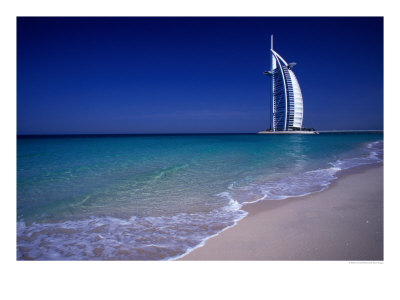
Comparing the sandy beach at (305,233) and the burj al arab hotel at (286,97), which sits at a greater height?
the burj al arab hotel at (286,97)

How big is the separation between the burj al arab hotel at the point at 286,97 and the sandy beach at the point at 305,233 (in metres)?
69.2

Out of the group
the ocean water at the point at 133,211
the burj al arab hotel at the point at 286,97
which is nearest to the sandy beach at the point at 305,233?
the ocean water at the point at 133,211

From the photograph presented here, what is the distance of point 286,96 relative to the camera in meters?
65.2

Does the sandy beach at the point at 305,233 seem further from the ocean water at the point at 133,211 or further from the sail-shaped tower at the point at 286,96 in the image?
the sail-shaped tower at the point at 286,96

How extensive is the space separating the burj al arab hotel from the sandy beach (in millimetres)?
69183

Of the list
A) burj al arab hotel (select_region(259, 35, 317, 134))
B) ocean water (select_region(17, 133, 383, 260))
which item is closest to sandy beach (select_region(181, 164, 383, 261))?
ocean water (select_region(17, 133, 383, 260))

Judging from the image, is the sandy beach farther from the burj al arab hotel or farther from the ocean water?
the burj al arab hotel

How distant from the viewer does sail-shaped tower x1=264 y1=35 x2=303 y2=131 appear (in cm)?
6544

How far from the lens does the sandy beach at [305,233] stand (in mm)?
2092

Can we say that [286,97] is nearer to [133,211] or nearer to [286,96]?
[286,96]

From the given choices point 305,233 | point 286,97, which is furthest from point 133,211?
point 286,97
